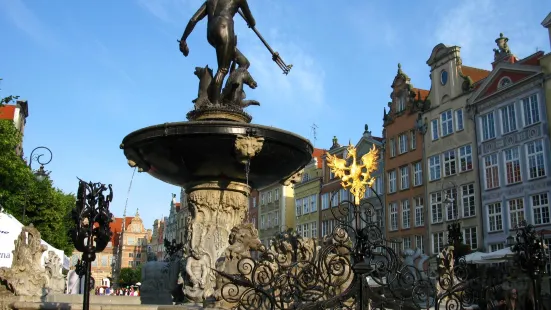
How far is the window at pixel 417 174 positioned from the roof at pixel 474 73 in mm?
6453

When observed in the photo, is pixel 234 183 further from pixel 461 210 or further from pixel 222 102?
pixel 461 210

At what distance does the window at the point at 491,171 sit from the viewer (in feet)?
108

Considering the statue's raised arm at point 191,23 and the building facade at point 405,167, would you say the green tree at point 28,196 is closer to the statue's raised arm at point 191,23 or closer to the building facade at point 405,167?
the statue's raised arm at point 191,23

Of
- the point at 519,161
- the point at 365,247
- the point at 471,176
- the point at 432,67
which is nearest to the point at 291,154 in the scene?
the point at 365,247

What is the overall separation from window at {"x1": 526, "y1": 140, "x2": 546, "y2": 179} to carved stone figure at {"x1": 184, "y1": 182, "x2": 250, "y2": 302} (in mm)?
23618

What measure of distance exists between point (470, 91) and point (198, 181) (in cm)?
2842

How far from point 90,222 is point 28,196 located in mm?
32066

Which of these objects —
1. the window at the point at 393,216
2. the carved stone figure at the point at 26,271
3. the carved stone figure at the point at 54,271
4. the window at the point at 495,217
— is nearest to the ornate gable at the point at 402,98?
the window at the point at 393,216

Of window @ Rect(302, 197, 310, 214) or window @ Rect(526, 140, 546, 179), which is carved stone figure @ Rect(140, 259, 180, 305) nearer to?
window @ Rect(526, 140, 546, 179)

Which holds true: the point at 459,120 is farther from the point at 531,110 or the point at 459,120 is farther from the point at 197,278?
the point at 197,278

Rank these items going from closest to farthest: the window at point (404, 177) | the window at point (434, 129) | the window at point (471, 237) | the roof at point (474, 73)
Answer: the window at point (471, 237), the window at point (434, 129), the roof at point (474, 73), the window at point (404, 177)

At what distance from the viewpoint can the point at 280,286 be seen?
7355mm

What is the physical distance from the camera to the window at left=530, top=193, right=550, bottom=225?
2928cm

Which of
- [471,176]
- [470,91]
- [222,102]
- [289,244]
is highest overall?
[470,91]
